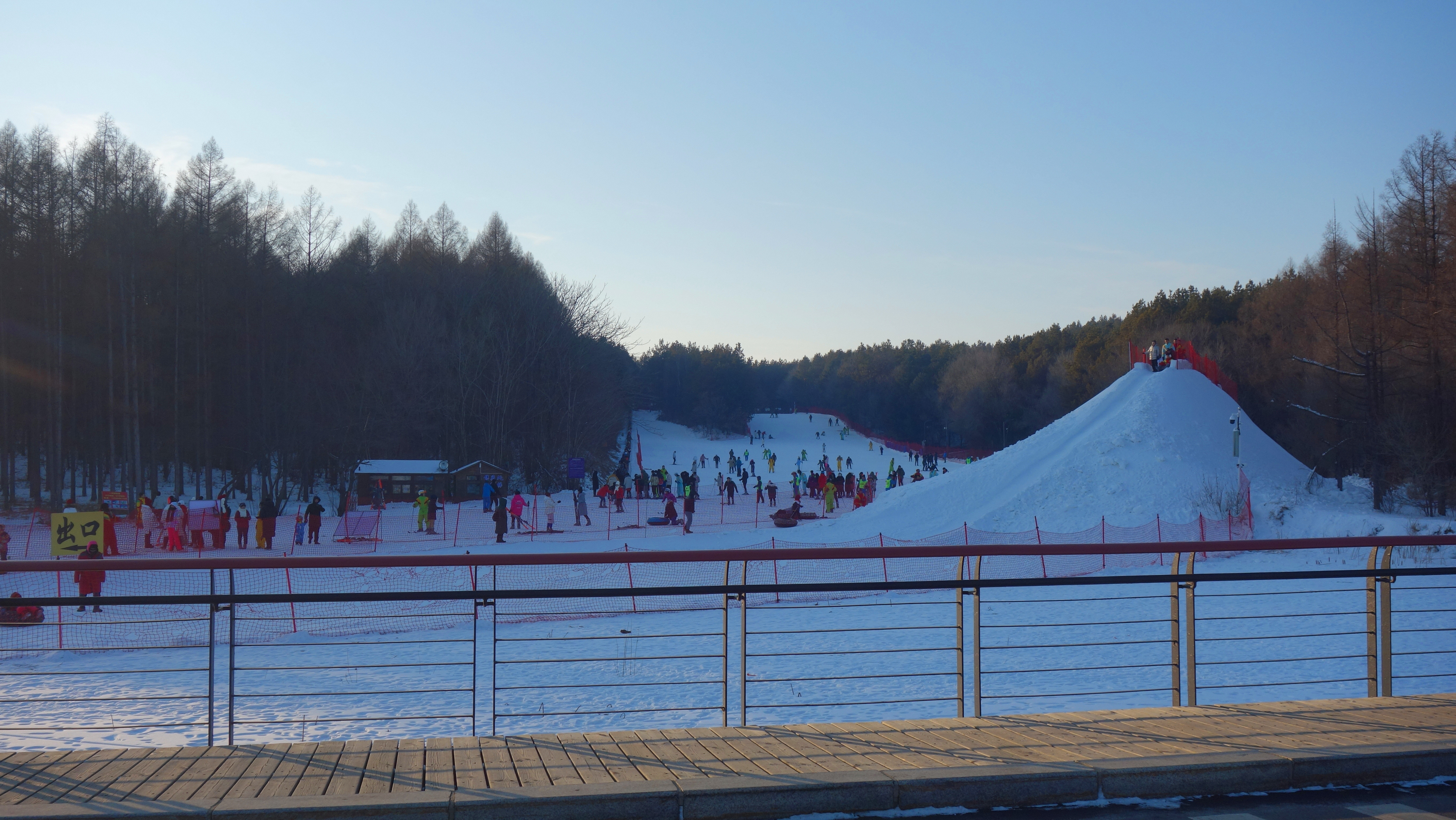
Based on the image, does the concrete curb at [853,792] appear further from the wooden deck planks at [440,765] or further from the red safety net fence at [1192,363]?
the red safety net fence at [1192,363]

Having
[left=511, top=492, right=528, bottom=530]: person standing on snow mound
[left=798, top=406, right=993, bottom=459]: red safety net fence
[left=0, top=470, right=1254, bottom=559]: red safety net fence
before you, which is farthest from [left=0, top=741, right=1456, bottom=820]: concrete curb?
[left=798, top=406, right=993, bottom=459]: red safety net fence

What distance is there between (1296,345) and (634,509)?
39627 mm

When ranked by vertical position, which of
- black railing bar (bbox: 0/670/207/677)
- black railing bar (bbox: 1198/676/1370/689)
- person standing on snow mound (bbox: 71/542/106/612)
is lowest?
person standing on snow mound (bbox: 71/542/106/612)

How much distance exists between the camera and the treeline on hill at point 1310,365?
3303 cm

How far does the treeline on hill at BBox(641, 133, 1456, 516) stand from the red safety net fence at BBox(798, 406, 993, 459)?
21.2ft

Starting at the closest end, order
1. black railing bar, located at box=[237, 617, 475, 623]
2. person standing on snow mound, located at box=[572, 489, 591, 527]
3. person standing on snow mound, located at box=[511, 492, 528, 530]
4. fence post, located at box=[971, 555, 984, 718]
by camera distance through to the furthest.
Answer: black railing bar, located at box=[237, 617, 475, 623] < fence post, located at box=[971, 555, 984, 718] < person standing on snow mound, located at box=[511, 492, 528, 530] < person standing on snow mound, located at box=[572, 489, 591, 527]

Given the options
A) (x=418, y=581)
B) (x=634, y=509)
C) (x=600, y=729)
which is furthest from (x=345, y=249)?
(x=600, y=729)

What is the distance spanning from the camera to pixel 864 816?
165 inches

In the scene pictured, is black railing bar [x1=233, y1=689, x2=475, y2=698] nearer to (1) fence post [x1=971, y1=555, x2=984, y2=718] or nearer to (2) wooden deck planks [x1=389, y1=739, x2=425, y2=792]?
(2) wooden deck planks [x1=389, y1=739, x2=425, y2=792]

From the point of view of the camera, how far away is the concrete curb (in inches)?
153

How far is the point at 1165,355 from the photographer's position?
40.2 m

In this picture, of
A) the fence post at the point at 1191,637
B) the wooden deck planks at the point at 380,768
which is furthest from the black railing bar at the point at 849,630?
the wooden deck planks at the point at 380,768

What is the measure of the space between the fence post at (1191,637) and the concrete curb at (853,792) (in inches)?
36.4

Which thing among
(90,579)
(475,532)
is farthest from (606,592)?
(475,532)
